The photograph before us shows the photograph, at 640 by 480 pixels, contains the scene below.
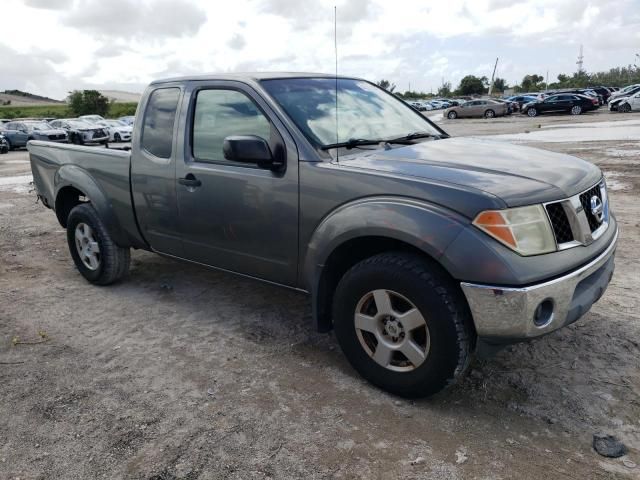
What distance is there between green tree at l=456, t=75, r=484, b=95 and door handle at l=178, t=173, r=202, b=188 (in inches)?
3703

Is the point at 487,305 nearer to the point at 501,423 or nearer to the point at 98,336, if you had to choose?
the point at 501,423

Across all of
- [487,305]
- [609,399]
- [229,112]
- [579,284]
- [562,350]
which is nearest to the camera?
[487,305]

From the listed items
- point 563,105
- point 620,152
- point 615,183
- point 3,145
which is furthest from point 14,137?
point 563,105

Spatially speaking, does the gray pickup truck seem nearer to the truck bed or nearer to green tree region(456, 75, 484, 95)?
the truck bed

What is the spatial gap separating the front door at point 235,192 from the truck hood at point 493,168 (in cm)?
48

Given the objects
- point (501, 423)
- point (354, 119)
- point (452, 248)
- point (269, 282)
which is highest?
point (354, 119)

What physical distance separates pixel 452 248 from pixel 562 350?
57.4 inches

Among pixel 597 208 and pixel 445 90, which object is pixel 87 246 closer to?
pixel 597 208

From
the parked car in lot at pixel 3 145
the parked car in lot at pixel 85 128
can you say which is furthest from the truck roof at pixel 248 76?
the parked car in lot at pixel 3 145

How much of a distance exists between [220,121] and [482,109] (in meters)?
37.6

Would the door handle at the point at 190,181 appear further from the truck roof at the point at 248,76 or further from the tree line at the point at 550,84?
the tree line at the point at 550,84

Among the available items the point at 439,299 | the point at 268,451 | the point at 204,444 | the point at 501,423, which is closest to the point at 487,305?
the point at 439,299

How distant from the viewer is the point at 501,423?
9.26ft

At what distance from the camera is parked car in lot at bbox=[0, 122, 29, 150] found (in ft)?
77.5
